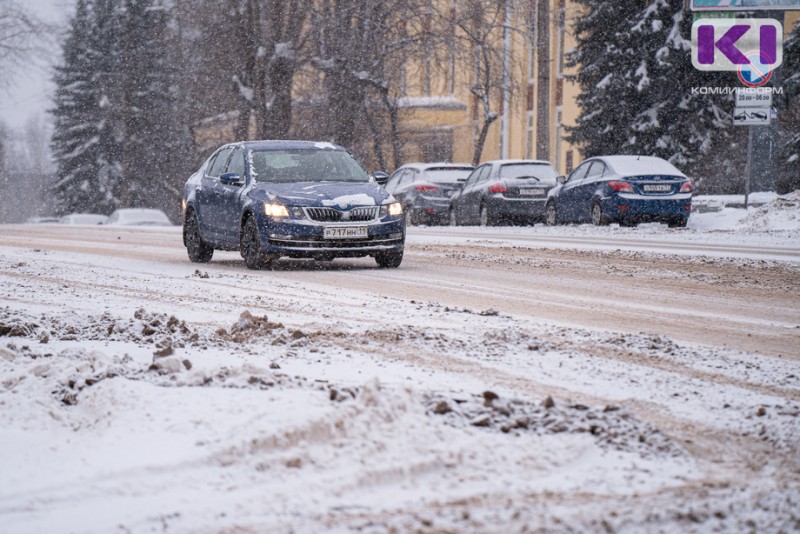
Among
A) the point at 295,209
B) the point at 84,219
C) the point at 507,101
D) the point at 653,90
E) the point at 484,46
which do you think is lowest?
the point at 84,219

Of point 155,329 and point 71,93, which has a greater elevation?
point 71,93

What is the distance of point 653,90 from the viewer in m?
36.4

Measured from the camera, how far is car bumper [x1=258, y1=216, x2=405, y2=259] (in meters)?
13.7

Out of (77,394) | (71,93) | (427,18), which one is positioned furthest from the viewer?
(71,93)

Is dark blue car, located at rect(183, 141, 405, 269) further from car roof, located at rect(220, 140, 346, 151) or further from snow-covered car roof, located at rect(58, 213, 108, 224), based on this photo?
snow-covered car roof, located at rect(58, 213, 108, 224)

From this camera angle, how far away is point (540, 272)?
13.4 m

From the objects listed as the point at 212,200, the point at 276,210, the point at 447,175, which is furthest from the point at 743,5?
the point at 276,210

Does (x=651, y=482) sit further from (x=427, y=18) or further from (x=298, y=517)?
(x=427, y=18)

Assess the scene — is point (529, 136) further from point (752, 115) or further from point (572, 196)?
point (752, 115)

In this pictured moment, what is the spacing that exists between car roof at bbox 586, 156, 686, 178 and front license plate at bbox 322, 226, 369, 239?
10472 millimetres

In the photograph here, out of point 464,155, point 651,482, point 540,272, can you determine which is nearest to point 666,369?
point 651,482

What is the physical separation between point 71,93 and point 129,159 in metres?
7.61

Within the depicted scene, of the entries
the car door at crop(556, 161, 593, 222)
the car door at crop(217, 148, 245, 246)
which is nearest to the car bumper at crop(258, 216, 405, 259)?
the car door at crop(217, 148, 245, 246)

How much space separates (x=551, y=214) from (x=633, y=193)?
3.32 meters
